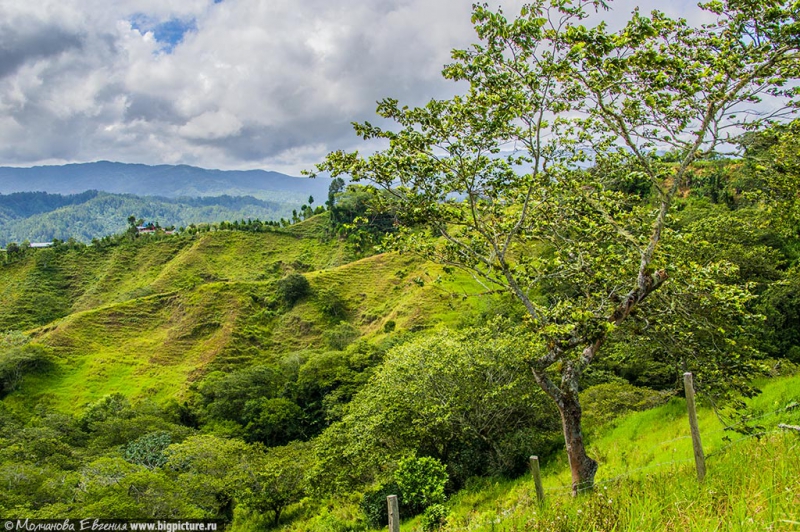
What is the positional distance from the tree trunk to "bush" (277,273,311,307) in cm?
7763

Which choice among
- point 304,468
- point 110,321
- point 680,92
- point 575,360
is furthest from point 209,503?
point 110,321

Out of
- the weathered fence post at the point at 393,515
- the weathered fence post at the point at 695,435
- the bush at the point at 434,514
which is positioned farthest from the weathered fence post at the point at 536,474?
the bush at the point at 434,514

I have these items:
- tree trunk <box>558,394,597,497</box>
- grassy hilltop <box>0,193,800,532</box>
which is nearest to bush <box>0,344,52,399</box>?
grassy hilltop <box>0,193,800,532</box>

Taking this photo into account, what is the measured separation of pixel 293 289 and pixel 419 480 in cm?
6935

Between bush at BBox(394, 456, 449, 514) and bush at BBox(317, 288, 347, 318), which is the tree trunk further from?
bush at BBox(317, 288, 347, 318)

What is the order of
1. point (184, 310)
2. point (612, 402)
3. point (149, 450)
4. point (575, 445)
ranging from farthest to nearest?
point (184, 310), point (149, 450), point (612, 402), point (575, 445)

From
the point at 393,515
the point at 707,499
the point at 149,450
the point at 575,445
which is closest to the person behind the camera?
the point at 707,499

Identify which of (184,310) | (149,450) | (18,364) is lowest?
(149,450)

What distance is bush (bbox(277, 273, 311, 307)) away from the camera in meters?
83.0

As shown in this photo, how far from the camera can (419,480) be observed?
17.1 m

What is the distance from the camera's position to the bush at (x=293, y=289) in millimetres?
83000

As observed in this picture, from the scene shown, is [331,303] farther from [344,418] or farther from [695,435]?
[695,435]

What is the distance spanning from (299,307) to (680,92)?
78.6 m

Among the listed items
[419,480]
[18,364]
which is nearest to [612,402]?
[419,480]
